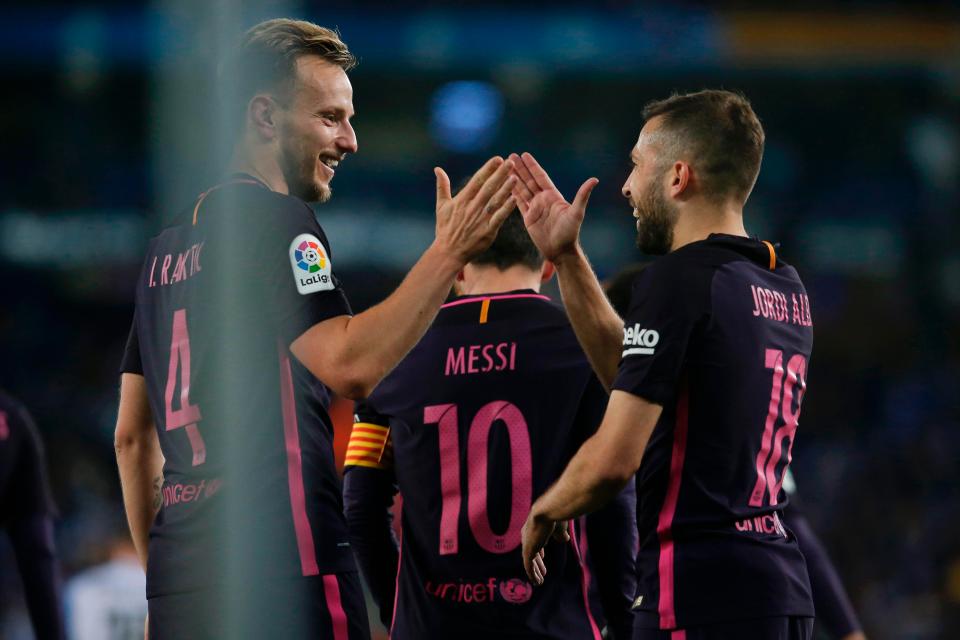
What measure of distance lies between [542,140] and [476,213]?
1853 cm

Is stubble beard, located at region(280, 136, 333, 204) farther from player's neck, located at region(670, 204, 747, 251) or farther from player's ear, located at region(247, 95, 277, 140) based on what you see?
player's neck, located at region(670, 204, 747, 251)

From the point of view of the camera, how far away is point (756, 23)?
20109 millimetres

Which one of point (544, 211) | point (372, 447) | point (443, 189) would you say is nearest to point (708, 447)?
point (544, 211)

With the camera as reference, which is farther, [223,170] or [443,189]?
[443,189]

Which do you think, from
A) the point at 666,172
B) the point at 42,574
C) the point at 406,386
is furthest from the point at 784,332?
the point at 42,574

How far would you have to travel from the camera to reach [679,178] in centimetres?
330

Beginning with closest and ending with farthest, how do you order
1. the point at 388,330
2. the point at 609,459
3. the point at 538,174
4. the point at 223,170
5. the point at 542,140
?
the point at 223,170, the point at 388,330, the point at 609,459, the point at 538,174, the point at 542,140

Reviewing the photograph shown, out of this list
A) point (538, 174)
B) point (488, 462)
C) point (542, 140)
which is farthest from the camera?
point (542, 140)

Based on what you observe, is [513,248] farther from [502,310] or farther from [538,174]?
[538,174]

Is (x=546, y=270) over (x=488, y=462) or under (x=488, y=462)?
over

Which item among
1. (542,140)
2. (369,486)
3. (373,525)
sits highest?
(542,140)

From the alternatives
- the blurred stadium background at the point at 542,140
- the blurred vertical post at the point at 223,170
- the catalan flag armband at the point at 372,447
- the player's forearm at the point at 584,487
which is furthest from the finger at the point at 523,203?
the blurred stadium background at the point at 542,140

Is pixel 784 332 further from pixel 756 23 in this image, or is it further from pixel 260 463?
pixel 756 23

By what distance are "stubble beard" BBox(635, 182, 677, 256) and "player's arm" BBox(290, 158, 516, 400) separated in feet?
1.50
